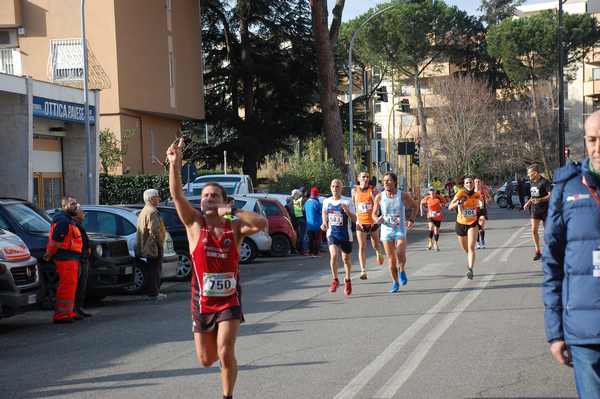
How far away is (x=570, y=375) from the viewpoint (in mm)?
7855

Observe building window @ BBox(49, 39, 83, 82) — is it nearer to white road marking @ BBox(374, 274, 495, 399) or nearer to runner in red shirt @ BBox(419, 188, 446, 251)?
runner in red shirt @ BBox(419, 188, 446, 251)

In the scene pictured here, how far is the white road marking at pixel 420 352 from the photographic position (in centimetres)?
734

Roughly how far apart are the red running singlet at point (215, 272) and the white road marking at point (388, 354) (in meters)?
1.23

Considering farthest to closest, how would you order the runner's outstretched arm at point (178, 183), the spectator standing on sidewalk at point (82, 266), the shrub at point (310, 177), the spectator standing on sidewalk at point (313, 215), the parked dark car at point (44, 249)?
the shrub at point (310, 177), the spectator standing on sidewalk at point (313, 215), the parked dark car at point (44, 249), the spectator standing on sidewalk at point (82, 266), the runner's outstretched arm at point (178, 183)

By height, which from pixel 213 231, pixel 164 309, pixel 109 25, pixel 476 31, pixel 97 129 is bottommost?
pixel 164 309

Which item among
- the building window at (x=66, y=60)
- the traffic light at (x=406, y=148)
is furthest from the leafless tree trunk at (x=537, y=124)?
the building window at (x=66, y=60)

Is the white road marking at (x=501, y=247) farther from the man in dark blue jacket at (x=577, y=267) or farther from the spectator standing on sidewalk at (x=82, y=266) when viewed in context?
the man in dark blue jacket at (x=577, y=267)

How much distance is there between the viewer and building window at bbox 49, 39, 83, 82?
3428cm

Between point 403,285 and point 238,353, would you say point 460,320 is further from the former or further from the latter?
point 403,285

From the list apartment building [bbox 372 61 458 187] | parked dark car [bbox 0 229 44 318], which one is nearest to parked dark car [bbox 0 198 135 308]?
parked dark car [bbox 0 229 44 318]

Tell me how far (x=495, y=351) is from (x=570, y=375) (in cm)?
116

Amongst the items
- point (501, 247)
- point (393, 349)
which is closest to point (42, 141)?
point (501, 247)

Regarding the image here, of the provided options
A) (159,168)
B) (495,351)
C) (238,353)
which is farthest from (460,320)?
(159,168)

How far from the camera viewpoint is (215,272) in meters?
6.68
